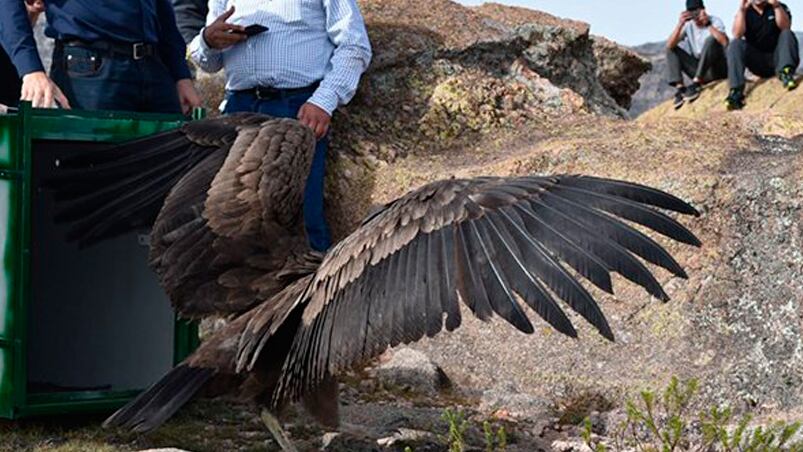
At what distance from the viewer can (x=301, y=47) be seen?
729cm

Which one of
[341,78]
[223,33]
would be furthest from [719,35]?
[223,33]

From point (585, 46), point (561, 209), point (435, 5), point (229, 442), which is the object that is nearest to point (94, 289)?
point (229, 442)

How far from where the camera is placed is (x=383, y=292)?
480 cm

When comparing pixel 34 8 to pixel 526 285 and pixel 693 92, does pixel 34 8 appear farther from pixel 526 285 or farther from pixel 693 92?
pixel 693 92

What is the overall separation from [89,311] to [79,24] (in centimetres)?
137

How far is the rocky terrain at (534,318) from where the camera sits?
649cm

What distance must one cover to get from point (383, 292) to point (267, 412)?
121cm

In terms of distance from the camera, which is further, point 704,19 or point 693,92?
point 693,92

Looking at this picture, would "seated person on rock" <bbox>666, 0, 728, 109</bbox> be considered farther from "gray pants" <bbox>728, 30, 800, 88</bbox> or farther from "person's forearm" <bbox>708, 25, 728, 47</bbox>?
"gray pants" <bbox>728, 30, 800, 88</bbox>

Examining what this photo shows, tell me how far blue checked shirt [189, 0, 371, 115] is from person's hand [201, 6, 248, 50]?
80 mm

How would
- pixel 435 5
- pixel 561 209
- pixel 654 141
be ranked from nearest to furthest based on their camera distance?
1. pixel 561 209
2. pixel 654 141
3. pixel 435 5

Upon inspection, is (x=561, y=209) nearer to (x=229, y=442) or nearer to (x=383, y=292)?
(x=383, y=292)

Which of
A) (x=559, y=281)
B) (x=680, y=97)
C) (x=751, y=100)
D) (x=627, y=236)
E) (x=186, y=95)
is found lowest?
(x=680, y=97)

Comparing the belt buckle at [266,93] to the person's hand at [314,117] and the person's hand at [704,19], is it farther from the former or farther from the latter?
the person's hand at [704,19]
